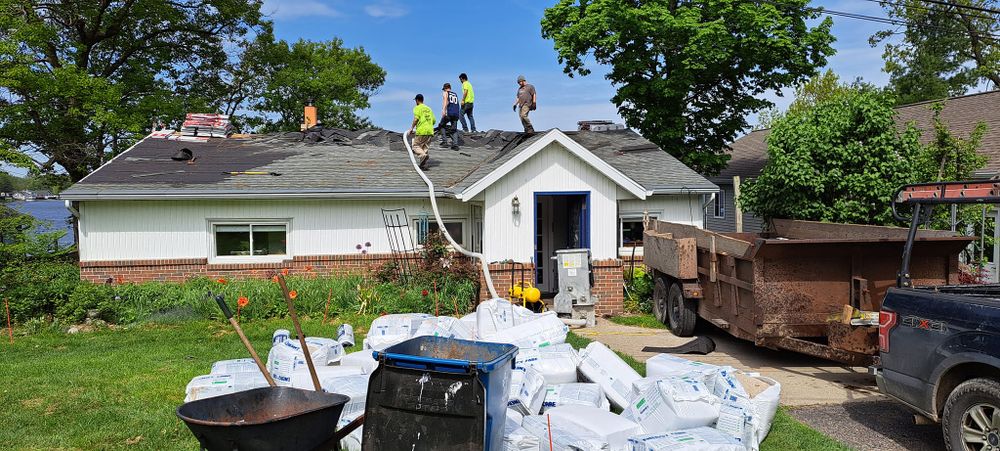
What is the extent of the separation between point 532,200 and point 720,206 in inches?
684

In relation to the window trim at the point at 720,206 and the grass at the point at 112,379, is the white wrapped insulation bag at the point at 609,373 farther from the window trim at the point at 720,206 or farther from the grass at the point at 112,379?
the window trim at the point at 720,206

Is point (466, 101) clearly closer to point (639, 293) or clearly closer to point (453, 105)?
point (453, 105)

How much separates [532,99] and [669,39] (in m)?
7.83

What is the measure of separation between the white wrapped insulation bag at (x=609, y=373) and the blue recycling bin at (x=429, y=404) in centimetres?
275

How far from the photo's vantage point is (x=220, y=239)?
556 inches

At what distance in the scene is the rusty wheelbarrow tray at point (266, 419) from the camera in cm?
396

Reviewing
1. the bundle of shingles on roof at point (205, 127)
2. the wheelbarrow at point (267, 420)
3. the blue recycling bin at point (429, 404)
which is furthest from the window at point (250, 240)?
the blue recycling bin at point (429, 404)

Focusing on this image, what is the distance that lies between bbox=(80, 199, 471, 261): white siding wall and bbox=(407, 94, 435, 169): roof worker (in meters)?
1.80

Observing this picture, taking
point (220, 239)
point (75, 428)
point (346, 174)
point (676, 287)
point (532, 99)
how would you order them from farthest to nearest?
1. point (532, 99)
2. point (346, 174)
3. point (220, 239)
4. point (676, 287)
5. point (75, 428)

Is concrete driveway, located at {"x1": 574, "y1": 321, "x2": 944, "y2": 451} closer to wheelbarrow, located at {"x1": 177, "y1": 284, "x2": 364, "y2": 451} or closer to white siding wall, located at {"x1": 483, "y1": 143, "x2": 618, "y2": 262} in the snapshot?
white siding wall, located at {"x1": 483, "y1": 143, "x2": 618, "y2": 262}

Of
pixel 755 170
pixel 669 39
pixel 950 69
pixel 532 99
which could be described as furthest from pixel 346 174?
pixel 950 69

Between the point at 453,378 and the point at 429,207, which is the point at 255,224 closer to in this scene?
the point at 429,207

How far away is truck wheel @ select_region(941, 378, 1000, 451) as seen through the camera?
202 inches

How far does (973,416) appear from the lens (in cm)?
528
